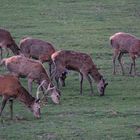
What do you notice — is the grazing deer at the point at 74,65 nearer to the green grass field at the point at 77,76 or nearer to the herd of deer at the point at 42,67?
the herd of deer at the point at 42,67

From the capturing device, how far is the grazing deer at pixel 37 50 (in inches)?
815

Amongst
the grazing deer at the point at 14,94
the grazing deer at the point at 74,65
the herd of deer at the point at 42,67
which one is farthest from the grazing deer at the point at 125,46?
the grazing deer at the point at 14,94

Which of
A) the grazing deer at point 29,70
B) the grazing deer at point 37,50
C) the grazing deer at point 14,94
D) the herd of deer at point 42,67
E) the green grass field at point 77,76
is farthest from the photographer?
the grazing deer at point 37,50

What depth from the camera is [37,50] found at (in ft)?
68.1

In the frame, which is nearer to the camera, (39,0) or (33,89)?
(33,89)

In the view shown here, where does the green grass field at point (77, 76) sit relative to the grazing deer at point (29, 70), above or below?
below

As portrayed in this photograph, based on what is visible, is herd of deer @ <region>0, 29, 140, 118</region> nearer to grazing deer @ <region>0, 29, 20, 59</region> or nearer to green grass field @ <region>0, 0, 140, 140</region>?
grazing deer @ <region>0, 29, 20, 59</region>

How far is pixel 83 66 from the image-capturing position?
63.4 ft

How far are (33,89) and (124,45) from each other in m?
3.91

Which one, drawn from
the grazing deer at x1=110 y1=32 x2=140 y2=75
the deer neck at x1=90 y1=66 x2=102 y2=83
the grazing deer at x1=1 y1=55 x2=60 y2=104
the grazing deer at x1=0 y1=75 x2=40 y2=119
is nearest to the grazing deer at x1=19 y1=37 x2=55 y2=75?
the deer neck at x1=90 y1=66 x2=102 y2=83

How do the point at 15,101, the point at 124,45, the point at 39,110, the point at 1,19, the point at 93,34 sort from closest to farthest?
1. the point at 39,110
2. the point at 15,101
3. the point at 124,45
4. the point at 93,34
5. the point at 1,19

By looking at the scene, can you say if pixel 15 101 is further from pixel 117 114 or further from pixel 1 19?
pixel 1 19

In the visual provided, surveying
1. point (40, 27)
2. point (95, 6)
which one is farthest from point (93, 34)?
point (95, 6)

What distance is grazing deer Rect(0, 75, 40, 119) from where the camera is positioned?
621 inches
